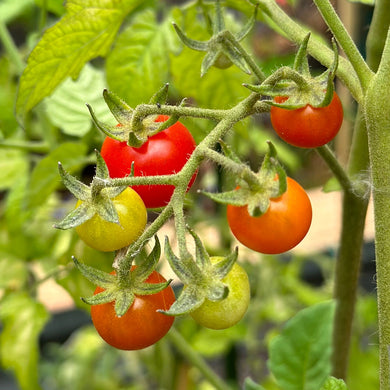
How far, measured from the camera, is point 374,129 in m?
0.39

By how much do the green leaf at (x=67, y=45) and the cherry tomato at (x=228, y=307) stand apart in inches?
9.7

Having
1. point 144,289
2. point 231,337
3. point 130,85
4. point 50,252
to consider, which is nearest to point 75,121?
point 130,85

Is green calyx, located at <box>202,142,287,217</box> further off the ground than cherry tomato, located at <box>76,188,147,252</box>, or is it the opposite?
green calyx, located at <box>202,142,287,217</box>

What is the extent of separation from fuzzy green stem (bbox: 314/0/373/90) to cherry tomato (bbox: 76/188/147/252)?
16 centimetres

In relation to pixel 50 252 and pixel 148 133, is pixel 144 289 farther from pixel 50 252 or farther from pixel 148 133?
pixel 50 252

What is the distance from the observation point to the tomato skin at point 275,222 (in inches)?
15.6

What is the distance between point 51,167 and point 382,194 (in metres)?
0.45

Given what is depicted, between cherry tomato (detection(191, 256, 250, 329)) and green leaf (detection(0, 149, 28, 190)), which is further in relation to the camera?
green leaf (detection(0, 149, 28, 190))

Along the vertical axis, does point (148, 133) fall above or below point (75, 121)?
above

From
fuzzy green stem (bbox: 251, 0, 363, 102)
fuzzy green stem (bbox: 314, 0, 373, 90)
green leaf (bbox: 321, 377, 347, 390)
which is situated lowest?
green leaf (bbox: 321, 377, 347, 390)

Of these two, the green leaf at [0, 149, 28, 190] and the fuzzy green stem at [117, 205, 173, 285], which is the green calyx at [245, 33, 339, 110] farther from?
the green leaf at [0, 149, 28, 190]

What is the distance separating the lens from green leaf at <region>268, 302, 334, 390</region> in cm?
44

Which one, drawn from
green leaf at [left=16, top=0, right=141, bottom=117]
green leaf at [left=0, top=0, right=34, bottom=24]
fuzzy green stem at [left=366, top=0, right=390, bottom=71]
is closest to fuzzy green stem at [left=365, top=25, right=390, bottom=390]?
fuzzy green stem at [left=366, top=0, right=390, bottom=71]

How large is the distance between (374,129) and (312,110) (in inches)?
1.7
